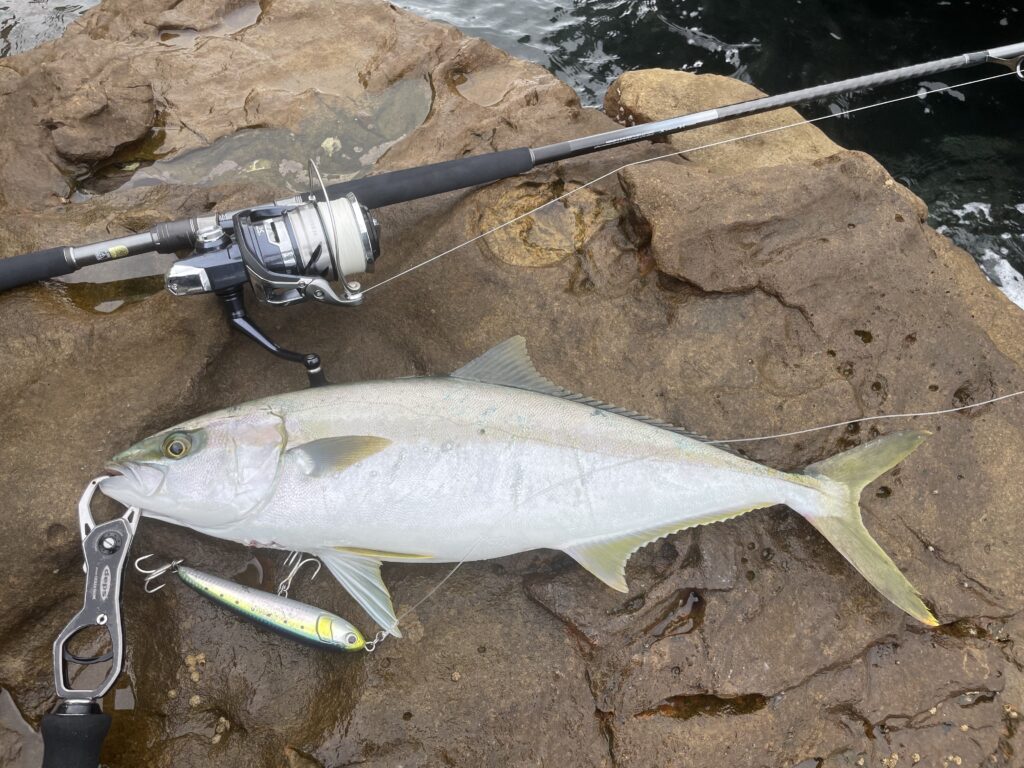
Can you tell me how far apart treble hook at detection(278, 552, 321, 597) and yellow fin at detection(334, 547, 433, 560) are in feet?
0.87

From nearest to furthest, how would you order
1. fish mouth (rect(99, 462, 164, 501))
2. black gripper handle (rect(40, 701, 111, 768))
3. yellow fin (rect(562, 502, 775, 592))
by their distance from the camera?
black gripper handle (rect(40, 701, 111, 768)), fish mouth (rect(99, 462, 164, 501)), yellow fin (rect(562, 502, 775, 592))

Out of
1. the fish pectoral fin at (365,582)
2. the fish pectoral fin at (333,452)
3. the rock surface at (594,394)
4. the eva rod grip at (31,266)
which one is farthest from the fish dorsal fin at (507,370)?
the eva rod grip at (31,266)

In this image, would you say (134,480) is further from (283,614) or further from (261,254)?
(261,254)

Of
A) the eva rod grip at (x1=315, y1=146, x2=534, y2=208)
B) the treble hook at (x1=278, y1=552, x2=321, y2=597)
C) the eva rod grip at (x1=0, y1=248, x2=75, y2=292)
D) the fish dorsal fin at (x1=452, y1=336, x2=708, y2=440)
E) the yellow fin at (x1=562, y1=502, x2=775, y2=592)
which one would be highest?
the eva rod grip at (x1=315, y1=146, x2=534, y2=208)

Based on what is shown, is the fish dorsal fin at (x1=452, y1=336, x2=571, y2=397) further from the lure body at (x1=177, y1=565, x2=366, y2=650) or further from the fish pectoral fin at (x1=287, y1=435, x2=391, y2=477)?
the lure body at (x1=177, y1=565, x2=366, y2=650)

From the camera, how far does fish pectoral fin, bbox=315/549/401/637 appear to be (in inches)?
121

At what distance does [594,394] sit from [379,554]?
4.31 ft

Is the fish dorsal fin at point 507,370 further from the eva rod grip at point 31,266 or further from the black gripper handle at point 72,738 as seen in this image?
the black gripper handle at point 72,738

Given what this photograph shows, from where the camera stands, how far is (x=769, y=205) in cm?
366

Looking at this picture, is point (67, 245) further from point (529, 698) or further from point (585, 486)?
point (529, 698)

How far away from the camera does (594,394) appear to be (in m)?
3.54

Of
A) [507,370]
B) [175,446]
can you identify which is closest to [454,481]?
[507,370]

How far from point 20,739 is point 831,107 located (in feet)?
24.1

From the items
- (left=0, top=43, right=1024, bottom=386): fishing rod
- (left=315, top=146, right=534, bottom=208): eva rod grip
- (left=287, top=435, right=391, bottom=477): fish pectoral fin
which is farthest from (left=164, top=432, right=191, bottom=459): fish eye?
(left=315, top=146, right=534, bottom=208): eva rod grip
